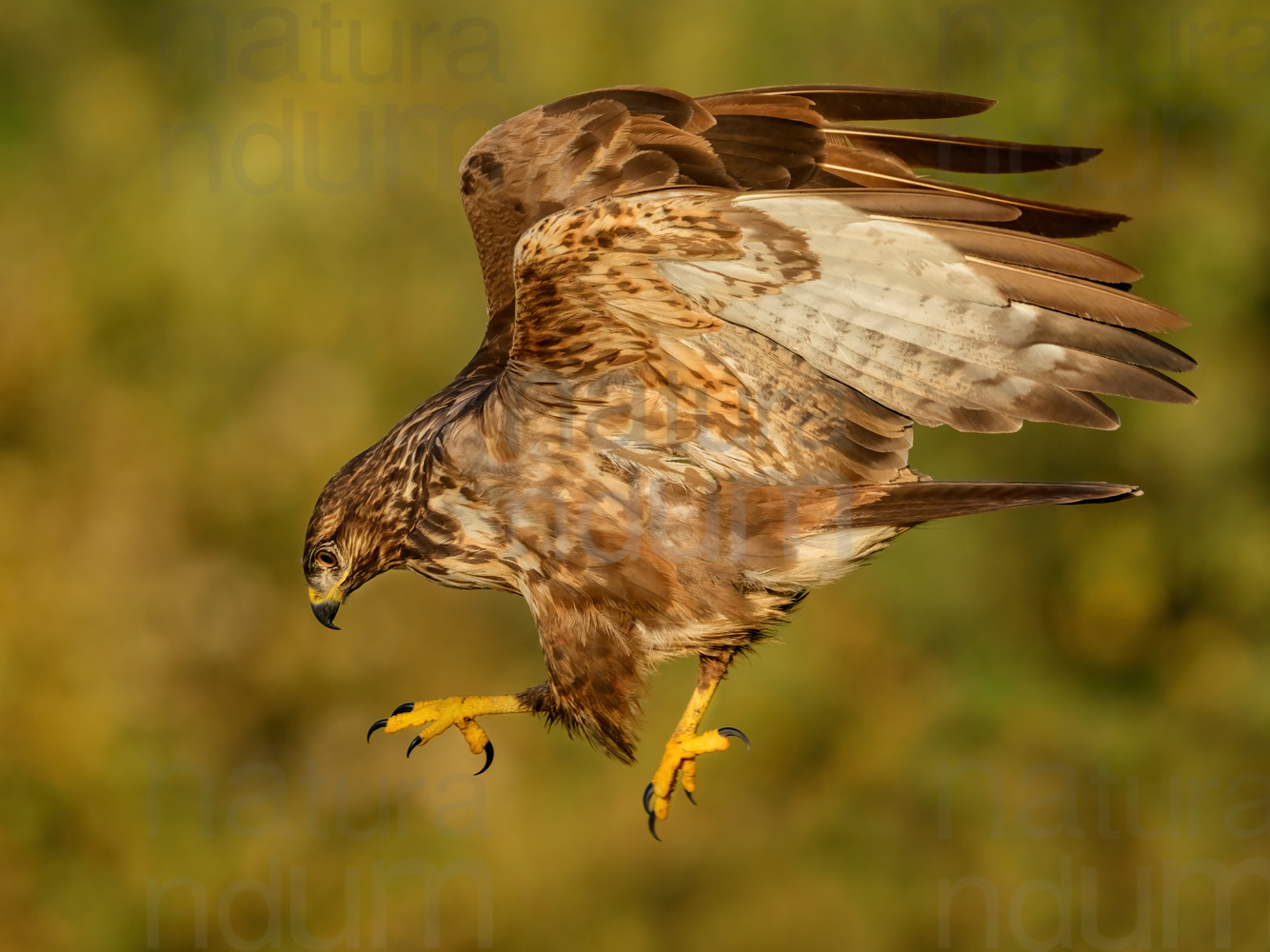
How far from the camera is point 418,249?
370 inches

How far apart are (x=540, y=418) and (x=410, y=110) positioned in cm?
681

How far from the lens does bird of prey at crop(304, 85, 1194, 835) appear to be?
9.19 ft

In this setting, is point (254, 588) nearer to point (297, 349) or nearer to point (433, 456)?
point (297, 349)

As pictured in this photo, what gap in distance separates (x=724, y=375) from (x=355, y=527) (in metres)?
1.06

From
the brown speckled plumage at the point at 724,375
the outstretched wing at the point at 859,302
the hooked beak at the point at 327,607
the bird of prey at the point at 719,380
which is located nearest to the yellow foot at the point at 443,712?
the bird of prey at the point at 719,380

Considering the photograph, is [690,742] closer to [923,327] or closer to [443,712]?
[443,712]

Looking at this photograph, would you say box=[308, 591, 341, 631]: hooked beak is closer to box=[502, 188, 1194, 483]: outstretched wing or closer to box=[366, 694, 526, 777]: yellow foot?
box=[366, 694, 526, 777]: yellow foot

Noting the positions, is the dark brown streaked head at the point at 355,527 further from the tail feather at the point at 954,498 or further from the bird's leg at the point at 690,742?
the tail feather at the point at 954,498

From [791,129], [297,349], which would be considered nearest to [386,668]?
[297,349]

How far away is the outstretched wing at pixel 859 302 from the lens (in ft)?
9.07

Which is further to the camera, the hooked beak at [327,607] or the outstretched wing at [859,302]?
the hooked beak at [327,607]

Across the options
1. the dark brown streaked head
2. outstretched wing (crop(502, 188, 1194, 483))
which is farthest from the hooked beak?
outstretched wing (crop(502, 188, 1194, 483))

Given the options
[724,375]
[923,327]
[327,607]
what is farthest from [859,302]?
[327,607]

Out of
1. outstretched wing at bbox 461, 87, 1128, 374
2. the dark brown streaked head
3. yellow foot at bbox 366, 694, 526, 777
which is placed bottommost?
yellow foot at bbox 366, 694, 526, 777
